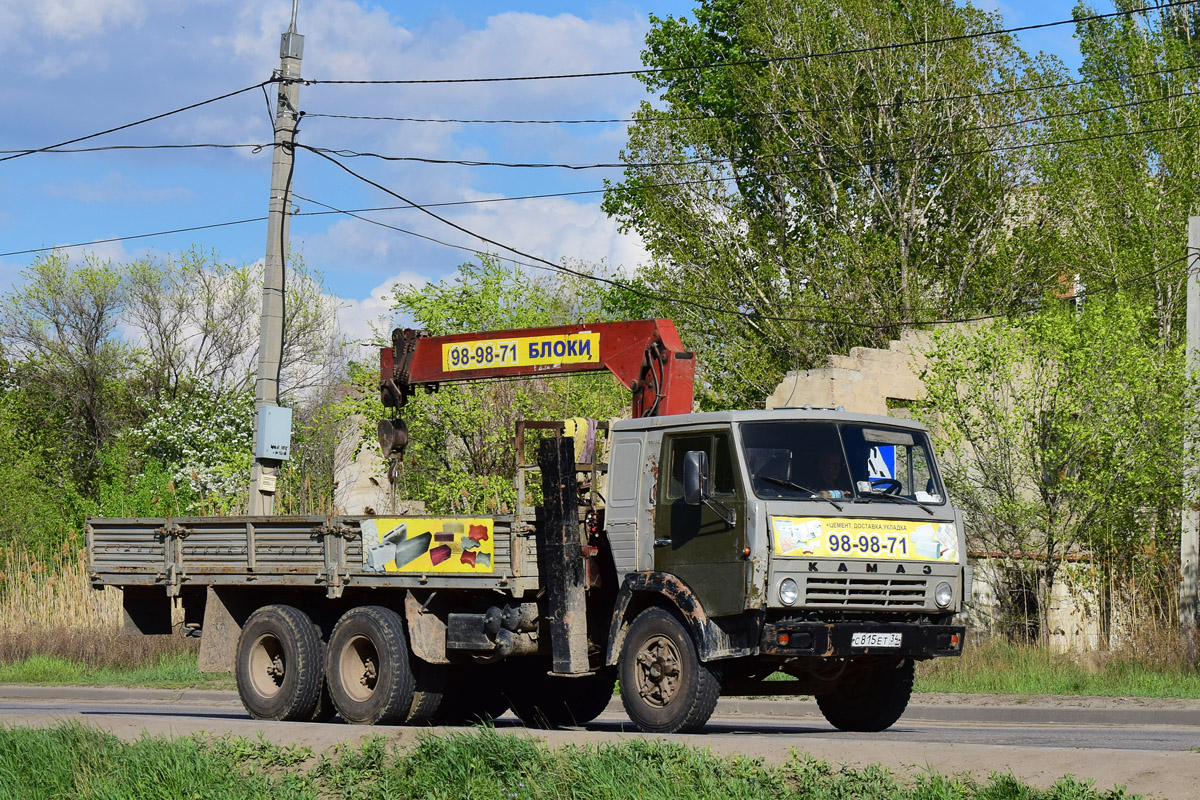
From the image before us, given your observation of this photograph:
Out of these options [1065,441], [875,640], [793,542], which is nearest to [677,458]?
[793,542]

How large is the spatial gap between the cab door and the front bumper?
13.5 inches

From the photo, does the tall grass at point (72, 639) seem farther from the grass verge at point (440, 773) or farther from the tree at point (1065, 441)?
the tree at point (1065, 441)

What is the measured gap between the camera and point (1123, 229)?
33.3m

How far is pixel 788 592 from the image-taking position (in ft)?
33.7

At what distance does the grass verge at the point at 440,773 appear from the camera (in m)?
7.75

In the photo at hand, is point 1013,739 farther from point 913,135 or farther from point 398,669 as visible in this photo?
point 913,135

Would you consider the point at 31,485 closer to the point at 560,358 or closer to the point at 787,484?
the point at 560,358

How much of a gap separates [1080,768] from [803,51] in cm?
3157

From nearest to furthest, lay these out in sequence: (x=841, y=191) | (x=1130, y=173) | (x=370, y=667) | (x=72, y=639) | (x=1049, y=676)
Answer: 1. (x=370, y=667)
2. (x=1049, y=676)
3. (x=72, y=639)
4. (x=1130, y=173)
5. (x=841, y=191)

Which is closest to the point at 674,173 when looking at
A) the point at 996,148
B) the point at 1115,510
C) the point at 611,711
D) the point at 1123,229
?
the point at 996,148

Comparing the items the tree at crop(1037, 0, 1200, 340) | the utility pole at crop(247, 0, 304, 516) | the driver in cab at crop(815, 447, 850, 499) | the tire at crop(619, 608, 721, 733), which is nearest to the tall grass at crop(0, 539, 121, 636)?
the utility pole at crop(247, 0, 304, 516)

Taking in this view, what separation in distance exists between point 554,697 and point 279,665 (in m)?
2.67

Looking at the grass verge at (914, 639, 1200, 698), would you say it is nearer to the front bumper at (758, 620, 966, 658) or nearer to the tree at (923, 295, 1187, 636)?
the tree at (923, 295, 1187, 636)

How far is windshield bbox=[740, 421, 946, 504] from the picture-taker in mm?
10719
